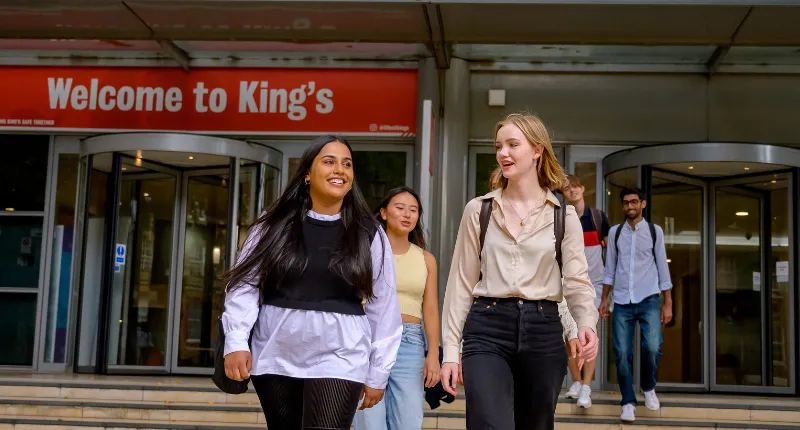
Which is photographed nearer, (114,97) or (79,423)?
(79,423)

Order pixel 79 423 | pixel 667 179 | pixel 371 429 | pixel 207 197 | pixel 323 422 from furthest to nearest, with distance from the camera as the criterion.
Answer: pixel 207 197
pixel 667 179
pixel 79 423
pixel 371 429
pixel 323 422

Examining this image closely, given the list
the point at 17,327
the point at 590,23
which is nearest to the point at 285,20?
the point at 590,23

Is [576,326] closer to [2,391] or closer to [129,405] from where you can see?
[129,405]

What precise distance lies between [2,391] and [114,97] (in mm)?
3748

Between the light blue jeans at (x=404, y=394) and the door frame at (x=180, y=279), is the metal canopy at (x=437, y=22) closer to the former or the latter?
the door frame at (x=180, y=279)

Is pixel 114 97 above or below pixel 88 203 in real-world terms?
above

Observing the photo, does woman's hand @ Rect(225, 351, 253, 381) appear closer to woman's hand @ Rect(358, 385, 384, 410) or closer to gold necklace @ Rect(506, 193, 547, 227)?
woman's hand @ Rect(358, 385, 384, 410)

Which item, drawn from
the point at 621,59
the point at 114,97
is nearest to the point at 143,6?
the point at 114,97

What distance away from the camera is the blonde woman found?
357 cm

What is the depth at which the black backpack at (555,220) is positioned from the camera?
3754 millimetres

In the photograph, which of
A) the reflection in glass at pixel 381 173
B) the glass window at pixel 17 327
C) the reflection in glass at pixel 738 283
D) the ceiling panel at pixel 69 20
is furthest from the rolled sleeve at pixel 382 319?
the glass window at pixel 17 327

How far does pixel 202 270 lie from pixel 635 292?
5.10m

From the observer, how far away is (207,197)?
10.7 m

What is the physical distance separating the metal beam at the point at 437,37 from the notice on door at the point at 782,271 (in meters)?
4.06
